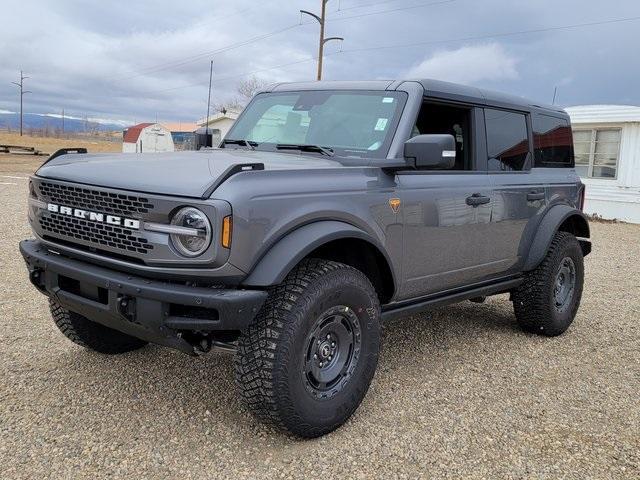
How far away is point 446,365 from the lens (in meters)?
4.36

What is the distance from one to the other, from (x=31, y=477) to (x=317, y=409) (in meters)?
1.34

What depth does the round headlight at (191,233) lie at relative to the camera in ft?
8.66

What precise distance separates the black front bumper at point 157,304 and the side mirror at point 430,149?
4.21 ft

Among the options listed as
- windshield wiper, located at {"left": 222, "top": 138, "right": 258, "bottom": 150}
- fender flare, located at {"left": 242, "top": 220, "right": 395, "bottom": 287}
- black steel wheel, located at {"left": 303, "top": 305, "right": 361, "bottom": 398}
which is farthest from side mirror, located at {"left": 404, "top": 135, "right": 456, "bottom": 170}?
windshield wiper, located at {"left": 222, "top": 138, "right": 258, "bottom": 150}

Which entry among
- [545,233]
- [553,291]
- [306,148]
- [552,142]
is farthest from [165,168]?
[552,142]

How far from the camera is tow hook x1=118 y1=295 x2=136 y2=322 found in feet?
9.07

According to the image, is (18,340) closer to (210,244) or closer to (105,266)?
(105,266)

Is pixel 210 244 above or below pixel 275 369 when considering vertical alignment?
above

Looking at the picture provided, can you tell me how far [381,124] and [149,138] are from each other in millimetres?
37060

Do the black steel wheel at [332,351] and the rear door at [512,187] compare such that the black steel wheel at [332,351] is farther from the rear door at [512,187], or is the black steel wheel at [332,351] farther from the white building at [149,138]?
the white building at [149,138]

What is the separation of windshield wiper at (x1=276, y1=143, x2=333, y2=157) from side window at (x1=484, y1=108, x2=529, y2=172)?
1402mm

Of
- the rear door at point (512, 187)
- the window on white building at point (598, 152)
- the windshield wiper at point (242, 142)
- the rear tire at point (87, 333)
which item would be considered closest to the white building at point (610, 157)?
the window on white building at point (598, 152)

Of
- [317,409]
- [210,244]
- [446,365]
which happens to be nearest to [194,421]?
[317,409]

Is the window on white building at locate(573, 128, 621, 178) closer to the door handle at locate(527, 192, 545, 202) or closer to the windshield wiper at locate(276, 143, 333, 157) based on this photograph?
the door handle at locate(527, 192, 545, 202)
